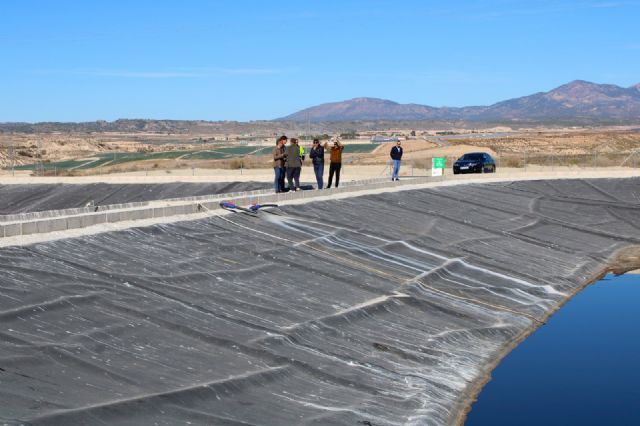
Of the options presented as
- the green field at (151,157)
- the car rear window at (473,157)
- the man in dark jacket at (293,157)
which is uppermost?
the man in dark jacket at (293,157)

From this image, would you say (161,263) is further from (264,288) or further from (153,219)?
(153,219)

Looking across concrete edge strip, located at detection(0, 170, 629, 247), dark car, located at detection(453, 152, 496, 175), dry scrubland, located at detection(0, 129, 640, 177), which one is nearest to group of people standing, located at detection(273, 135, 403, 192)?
concrete edge strip, located at detection(0, 170, 629, 247)

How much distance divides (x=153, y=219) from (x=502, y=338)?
7.62 m

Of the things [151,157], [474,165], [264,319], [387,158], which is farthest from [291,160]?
[151,157]

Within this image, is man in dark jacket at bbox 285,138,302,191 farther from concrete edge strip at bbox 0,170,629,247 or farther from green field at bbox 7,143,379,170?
green field at bbox 7,143,379,170

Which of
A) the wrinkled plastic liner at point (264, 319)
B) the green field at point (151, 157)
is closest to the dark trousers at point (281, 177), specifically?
the wrinkled plastic liner at point (264, 319)

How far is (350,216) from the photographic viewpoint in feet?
88.5

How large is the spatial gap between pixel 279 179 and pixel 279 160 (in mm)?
1280

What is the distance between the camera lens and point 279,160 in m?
27.1

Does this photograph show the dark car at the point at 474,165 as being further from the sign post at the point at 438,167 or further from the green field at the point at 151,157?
the green field at the point at 151,157

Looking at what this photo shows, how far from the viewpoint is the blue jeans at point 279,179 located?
1101 inches

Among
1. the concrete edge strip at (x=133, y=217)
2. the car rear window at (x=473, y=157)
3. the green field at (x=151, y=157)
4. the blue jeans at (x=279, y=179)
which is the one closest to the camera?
the concrete edge strip at (x=133, y=217)

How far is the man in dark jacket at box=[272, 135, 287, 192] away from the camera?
87.3 feet

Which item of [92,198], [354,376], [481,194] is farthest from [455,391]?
[92,198]
